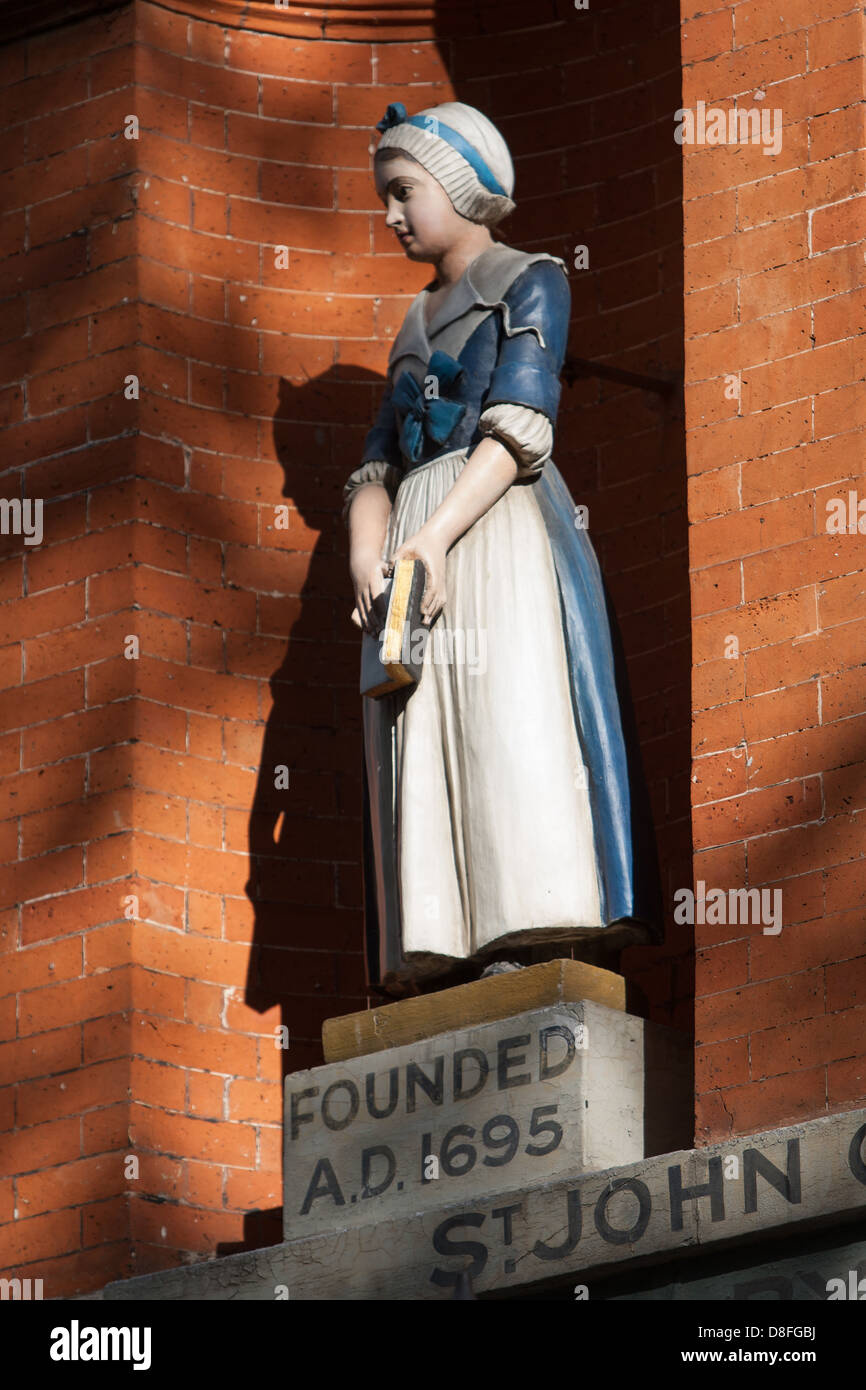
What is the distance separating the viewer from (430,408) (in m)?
7.55

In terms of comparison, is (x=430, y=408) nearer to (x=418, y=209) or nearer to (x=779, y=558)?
(x=418, y=209)

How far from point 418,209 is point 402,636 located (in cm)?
121

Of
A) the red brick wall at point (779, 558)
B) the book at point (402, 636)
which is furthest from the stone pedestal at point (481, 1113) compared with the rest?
the book at point (402, 636)

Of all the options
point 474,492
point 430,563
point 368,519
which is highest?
point 368,519

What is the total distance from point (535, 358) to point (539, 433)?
207 millimetres

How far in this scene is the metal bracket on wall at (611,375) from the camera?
831cm

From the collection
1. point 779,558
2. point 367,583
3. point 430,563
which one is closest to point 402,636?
point 430,563

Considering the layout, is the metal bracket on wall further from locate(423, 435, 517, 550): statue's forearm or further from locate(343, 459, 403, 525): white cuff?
locate(423, 435, 517, 550): statue's forearm

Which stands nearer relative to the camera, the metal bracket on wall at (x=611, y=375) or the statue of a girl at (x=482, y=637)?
the statue of a girl at (x=482, y=637)

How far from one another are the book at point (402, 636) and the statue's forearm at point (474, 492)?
0.36 feet

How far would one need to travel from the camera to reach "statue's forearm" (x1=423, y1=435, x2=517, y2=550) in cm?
725

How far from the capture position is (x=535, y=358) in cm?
741

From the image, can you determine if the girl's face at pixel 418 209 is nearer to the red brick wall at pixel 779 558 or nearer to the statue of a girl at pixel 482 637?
the statue of a girl at pixel 482 637

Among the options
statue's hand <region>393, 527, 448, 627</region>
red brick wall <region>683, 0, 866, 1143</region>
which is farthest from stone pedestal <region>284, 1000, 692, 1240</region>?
statue's hand <region>393, 527, 448, 627</region>
